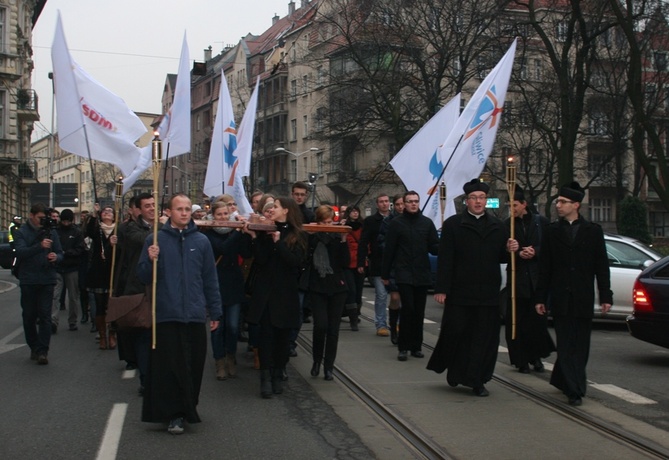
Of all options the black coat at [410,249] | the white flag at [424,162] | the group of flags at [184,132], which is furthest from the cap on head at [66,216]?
the black coat at [410,249]

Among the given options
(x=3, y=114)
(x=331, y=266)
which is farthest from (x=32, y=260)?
(x=3, y=114)

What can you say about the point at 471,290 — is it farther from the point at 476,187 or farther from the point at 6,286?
the point at 6,286

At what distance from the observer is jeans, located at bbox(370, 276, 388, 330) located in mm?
12625

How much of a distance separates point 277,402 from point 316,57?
90.8 feet

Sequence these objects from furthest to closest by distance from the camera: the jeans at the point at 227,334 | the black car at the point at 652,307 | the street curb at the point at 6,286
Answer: the street curb at the point at 6,286
the black car at the point at 652,307
the jeans at the point at 227,334

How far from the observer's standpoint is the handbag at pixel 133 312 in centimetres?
714

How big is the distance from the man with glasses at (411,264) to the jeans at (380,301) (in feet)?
5.87

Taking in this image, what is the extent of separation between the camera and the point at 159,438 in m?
6.54

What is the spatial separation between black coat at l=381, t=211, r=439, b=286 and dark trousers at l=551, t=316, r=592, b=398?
105 inches

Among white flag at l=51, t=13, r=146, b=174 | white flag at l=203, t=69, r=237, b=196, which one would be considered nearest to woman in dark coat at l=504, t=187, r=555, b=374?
white flag at l=51, t=13, r=146, b=174

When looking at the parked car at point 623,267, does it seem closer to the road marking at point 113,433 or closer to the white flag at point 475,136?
the white flag at point 475,136

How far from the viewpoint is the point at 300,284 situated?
29.4 feet

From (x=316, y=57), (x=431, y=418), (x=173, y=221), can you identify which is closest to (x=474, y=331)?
(x=431, y=418)

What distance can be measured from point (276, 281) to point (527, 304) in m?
2.91
